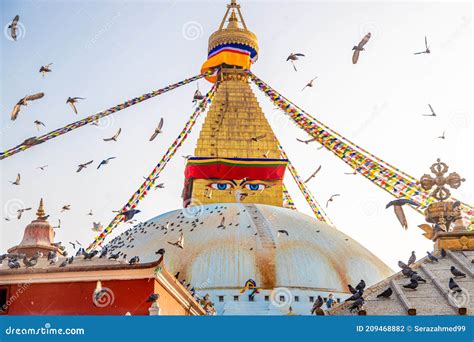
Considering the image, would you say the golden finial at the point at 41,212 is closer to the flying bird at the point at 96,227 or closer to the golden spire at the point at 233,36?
the flying bird at the point at 96,227

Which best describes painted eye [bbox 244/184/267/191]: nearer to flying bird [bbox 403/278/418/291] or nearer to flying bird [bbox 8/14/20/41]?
flying bird [bbox 8/14/20/41]

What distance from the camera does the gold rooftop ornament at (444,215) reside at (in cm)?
852

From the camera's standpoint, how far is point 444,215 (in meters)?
9.16

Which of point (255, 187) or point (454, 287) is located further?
point (255, 187)

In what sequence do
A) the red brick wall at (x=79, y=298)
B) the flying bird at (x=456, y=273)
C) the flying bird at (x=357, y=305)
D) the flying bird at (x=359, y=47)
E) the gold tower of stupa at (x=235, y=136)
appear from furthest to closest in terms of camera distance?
the gold tower of stupa at (x=235, y=136) → the flying bird at (x=359, y=47) → the red brick wall at (x=79, y=298) → the flying bird at (x=456, y=273) → the flying bird at (x=357, y=305)

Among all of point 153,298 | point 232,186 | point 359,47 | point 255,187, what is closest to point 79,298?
point 153,298

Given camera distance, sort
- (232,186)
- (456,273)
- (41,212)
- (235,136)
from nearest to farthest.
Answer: (456,273) → (41,212) → (232,186) → (235,136)

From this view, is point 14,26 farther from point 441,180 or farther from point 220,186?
point 220,186

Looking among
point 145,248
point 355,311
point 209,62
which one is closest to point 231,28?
point 209,62

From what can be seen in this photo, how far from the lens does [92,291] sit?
8812 millimetres

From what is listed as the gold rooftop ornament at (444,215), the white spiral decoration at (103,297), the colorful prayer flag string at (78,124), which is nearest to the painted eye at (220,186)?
the colorful prayer flag string at (78,124)

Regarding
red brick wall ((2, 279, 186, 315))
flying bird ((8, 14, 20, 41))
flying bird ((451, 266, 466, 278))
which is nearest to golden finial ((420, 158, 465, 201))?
flying bird ((451, 266, 466, 278))
